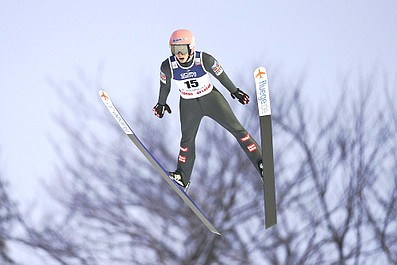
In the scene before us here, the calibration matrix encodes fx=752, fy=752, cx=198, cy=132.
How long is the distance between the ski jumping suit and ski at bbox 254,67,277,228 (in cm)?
22

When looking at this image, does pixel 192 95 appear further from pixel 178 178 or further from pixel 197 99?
pixel 178 178

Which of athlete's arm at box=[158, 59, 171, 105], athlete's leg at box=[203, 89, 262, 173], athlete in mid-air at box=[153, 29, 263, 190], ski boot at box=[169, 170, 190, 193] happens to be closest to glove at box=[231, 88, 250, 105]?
athlete in mid-air at box=[153, 29, 263, 190]

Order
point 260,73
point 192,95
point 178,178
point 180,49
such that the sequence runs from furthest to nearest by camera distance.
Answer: point 178,178, point 192,95, point 180,49, point 260,73

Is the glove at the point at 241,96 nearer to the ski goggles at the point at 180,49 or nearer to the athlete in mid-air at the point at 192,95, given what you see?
the athlete in mid-air at the point at 192,95

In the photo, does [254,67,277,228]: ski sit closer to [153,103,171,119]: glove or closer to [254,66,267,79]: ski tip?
[254,66,267,79]: ski tip

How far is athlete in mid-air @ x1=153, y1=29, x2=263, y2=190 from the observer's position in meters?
6.01

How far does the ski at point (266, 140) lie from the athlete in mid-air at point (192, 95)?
0.19 meters

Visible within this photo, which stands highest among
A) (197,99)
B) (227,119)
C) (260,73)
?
(260,73)

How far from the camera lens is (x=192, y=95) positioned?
20.8ft

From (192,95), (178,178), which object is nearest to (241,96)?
(192,95)

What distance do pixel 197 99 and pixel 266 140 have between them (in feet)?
2.23

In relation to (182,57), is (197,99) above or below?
below

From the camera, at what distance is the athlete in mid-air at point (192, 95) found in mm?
6014

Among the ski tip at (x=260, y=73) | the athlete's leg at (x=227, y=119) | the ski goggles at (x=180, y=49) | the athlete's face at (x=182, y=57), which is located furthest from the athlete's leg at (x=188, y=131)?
the ski tip at (x=260, y=73)
